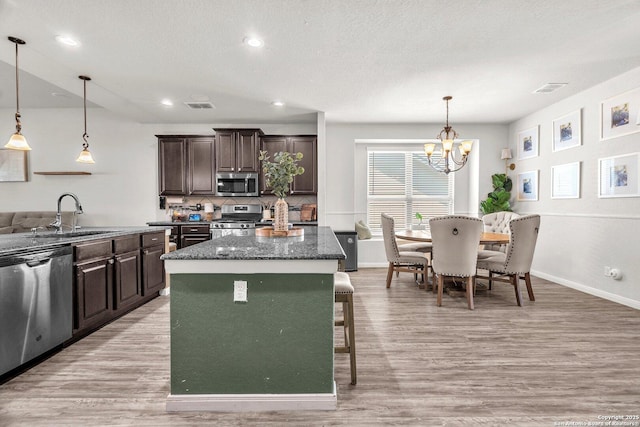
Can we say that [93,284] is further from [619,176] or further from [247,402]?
[619,176]

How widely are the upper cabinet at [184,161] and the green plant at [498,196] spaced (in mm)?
4740

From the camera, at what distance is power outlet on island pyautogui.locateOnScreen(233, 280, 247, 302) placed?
1.72m

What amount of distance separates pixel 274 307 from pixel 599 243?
14.1 feet

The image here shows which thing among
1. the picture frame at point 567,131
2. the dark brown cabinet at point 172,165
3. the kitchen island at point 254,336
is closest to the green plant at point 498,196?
the picture frame at point 567,131

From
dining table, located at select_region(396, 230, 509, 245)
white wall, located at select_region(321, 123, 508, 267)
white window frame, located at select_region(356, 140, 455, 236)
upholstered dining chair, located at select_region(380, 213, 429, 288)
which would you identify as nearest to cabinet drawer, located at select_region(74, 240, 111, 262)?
upholstered dining chair, located at select_region(380, 213, 429, 288)

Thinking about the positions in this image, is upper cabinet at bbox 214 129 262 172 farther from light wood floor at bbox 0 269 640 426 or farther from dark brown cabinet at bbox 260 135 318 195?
light wood floor at bbox 0 269 640 426

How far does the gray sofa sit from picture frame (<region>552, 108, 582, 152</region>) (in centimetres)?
750

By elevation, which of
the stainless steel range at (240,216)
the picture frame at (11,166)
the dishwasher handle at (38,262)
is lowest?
the dishwasher handle at (38,262)

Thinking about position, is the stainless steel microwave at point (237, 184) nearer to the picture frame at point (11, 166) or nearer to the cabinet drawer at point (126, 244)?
the cabinet drawer at point (126, 244)

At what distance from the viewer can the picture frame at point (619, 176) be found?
3504 mm

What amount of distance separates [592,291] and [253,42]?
4.87 m

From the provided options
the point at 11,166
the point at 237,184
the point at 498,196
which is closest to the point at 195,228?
the point at 237,184

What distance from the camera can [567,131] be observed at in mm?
4441

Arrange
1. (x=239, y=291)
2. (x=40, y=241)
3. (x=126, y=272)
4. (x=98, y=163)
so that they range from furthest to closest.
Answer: (x=98, y=163), (x=126, y=272), (x=40, y=241), (x=239, y=291)
